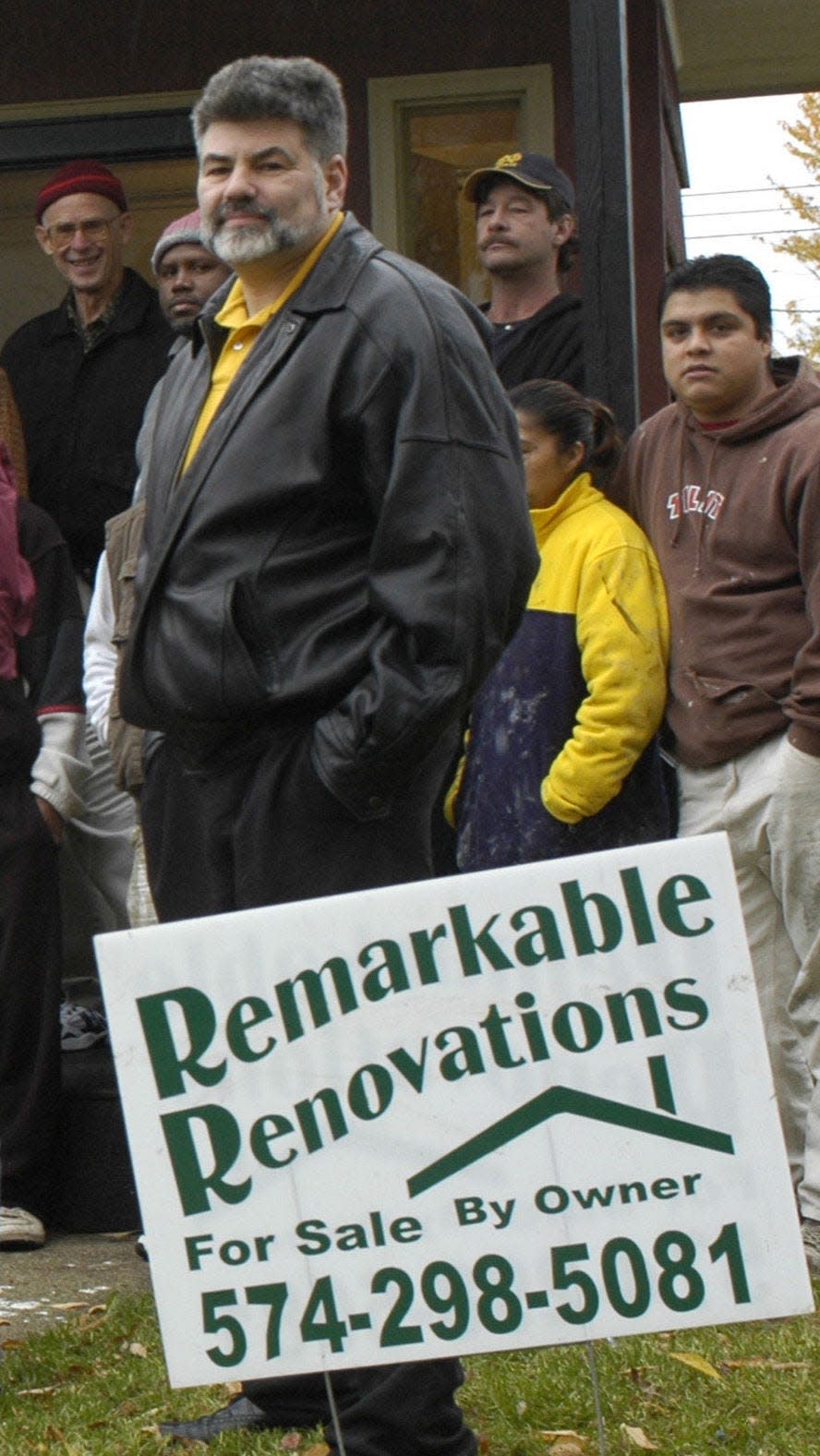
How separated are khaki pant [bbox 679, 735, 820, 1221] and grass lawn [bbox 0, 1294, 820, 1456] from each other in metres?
0.65

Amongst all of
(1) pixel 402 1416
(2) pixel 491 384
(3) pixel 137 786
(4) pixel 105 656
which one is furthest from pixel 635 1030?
(4) pixel 105 656

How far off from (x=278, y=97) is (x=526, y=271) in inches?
98.2

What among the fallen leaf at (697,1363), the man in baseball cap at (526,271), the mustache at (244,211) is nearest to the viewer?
the mustache at (244,211)

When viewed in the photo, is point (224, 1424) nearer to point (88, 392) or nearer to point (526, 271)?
point (526, 271)

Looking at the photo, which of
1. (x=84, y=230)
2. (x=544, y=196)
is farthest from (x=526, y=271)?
(x=84, y=230)

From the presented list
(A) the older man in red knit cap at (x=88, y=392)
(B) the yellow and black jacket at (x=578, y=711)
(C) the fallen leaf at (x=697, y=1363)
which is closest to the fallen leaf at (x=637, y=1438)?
(C) the fallen leaf at (x=697, y=1363)

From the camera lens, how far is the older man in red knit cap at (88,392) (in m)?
6.45

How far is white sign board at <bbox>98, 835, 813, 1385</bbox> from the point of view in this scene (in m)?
2.92

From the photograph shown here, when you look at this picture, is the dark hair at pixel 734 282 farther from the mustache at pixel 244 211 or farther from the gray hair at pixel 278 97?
the mustache at pixel 244 211

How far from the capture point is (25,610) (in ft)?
18.4

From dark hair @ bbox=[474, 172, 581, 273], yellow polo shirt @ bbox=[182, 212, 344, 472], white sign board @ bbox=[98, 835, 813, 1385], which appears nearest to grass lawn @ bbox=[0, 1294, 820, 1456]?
white sign board @ bbox=[98, 835, 813, 1385]

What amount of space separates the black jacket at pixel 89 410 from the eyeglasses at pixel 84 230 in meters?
0.21

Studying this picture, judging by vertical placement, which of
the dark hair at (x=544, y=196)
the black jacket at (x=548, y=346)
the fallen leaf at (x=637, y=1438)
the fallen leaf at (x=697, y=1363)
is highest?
the dark hair at (x=544, y=196)

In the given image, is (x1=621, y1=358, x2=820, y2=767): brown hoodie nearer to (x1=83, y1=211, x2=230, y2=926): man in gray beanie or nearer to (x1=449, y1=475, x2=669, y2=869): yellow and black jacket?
(x1=449, y1=475, x2=669, y2=869): yellow and black jacket
